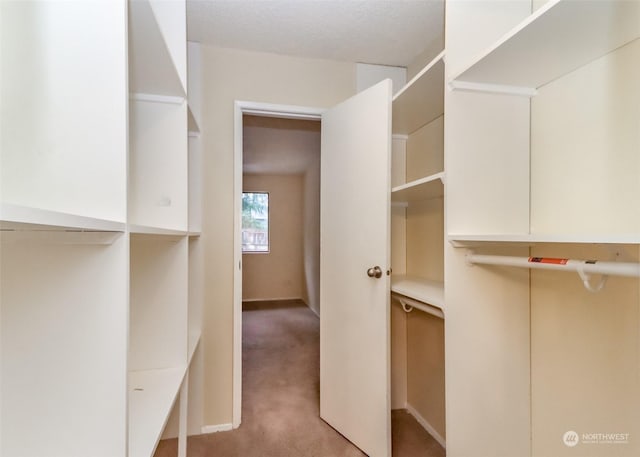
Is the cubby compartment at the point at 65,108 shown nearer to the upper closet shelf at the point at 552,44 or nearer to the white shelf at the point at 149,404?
the white shelf at the point at 149,404

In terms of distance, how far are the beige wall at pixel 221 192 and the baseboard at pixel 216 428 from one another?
23 mm

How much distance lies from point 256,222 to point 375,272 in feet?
15.2

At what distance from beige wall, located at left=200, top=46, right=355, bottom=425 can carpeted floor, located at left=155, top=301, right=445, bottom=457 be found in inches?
8.2

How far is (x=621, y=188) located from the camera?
3.18 feet

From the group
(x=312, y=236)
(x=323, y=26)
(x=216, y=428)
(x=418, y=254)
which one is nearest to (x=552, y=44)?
(x=323, y=26)

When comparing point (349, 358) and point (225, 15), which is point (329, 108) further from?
point (349, 358)

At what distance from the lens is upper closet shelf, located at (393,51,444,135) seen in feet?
4.61

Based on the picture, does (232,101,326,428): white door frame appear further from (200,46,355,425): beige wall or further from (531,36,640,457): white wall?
(531,36,640,457): white wall

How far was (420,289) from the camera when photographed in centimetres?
165

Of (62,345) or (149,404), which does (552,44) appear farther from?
(149,404)

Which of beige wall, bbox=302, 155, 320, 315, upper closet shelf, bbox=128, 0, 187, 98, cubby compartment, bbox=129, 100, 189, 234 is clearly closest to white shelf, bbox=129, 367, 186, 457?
cubby compartment, bbox=129, 100, 189, 234

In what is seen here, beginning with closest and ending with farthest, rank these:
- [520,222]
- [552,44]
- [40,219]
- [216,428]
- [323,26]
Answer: [40,219] < [552,44] < [520,222] < [323,26] < [216,428]

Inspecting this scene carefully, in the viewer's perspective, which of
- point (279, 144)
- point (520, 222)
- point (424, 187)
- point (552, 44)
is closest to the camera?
point (552, 44)

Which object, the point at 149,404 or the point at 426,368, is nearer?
the point at 149,404
